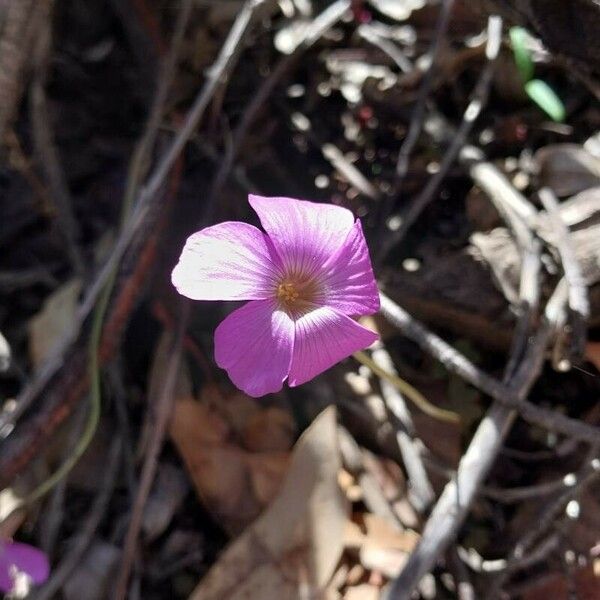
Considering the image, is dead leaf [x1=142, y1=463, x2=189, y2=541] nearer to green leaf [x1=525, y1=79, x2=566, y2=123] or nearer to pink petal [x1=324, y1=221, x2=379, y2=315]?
pink petal [x1=324, y1=221, x2=379, y2=315]

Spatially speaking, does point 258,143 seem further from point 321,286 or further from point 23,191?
point 321,286

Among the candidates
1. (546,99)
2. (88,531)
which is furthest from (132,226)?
(546,99)

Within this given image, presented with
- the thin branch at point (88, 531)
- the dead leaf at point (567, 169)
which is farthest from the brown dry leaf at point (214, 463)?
the dead leaf at point (567, 169)

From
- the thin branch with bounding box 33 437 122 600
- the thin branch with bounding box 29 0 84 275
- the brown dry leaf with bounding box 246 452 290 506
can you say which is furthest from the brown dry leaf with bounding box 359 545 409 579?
the thin branch with bounding box 29 0 84 275

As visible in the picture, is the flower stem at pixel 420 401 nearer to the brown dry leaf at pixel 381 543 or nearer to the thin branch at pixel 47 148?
the brown dry leaf at pixel 381 543

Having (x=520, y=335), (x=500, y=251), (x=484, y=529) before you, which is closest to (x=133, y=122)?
(x=500, y=251)

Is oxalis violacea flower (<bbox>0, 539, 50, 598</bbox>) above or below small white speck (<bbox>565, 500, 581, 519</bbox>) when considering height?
above
